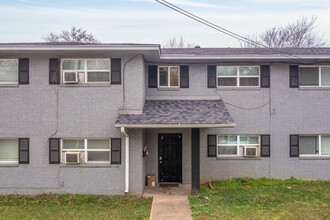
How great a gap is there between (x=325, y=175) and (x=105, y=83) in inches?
397

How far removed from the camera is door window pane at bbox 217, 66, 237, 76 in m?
10.3

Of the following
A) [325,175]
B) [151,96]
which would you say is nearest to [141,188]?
[151,96]

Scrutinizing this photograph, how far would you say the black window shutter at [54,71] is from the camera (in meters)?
8.76

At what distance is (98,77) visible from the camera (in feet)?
29.1

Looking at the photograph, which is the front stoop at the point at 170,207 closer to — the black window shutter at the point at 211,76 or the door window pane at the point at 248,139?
the door window pane at the point at 248,139

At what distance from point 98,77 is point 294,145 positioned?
28.5 ft

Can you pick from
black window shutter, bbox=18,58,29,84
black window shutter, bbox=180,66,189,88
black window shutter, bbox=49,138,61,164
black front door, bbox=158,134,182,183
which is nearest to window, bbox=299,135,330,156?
black front door, bbox=158,134,182,183

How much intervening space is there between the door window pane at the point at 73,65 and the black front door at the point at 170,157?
4.34 m

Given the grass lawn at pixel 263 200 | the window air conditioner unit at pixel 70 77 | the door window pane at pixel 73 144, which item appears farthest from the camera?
the door window pane at pixel 73 144

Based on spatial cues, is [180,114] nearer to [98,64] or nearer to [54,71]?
[98,64]

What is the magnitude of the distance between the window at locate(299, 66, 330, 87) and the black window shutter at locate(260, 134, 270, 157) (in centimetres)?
283

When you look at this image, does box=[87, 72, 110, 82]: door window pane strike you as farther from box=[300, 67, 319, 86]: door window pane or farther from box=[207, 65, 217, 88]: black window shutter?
box=[300, 67, 319, 86]: door window pane

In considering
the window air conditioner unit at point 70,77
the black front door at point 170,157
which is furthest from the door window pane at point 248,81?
the window air conditioner unit at point 70,77

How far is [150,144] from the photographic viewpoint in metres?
10.3
